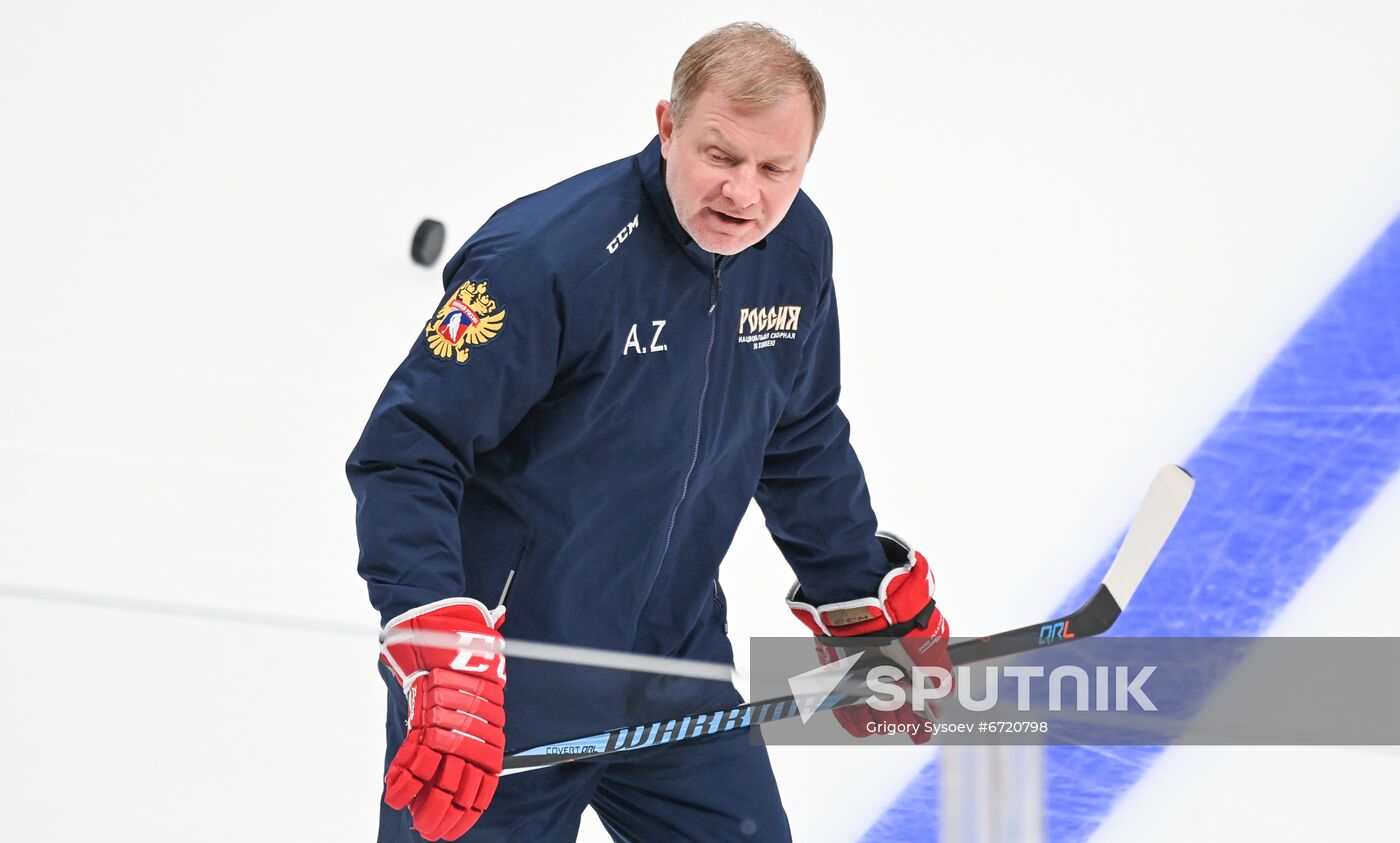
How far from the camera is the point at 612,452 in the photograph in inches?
65.3

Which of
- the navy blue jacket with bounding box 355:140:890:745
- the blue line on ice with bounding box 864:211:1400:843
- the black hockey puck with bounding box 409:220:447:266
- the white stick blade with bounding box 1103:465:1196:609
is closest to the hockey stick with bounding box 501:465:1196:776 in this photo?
the white stick blade with bounding box 1103:465:1196:609

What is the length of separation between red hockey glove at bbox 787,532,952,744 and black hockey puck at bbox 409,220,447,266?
130cm

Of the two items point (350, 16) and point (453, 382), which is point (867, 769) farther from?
point (350, 16)

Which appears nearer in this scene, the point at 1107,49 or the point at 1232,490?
the point at 1232,490

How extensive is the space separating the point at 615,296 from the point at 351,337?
149 cm

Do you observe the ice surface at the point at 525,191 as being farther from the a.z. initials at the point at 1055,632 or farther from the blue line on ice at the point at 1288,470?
the a.z. initials at the point at 1055,632

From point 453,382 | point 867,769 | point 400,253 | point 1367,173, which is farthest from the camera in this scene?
point 400,253

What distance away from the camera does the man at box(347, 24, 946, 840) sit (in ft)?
4.96

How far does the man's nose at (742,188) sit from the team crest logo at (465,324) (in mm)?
231

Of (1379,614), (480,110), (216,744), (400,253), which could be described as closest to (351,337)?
(400,253)

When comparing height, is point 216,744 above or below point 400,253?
below

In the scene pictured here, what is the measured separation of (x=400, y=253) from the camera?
307 cm

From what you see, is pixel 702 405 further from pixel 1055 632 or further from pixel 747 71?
pixel 1055 632

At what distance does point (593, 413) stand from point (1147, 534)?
0.61m
